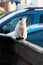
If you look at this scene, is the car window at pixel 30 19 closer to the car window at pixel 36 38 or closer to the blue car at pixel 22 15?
the blue car at pixel 22 15

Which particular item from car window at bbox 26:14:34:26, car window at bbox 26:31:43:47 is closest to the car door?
car window at bbox 26:14:34:26

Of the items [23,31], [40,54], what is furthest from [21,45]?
[23,31]

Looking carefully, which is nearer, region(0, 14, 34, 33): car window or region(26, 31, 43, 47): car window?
region(26, 31, 43, 47): car window

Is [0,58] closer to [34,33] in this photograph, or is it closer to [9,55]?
[9,55]

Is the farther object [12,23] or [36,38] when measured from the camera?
Result: [12,23]

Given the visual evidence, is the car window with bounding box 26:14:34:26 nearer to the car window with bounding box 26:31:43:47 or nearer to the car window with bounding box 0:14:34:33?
the car window with bounding box 0:14:34:33

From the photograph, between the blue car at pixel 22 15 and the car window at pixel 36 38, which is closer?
the car window at pixel 36 38

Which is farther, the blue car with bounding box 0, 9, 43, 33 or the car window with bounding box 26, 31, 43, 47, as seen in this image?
the blue car with bounding box 0, 9, 43, 33

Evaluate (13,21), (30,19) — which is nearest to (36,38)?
(30,19)

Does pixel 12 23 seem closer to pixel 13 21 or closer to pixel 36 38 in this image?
pixel 13 21

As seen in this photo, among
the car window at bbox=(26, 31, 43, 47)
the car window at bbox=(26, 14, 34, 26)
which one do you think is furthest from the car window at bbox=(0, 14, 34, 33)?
the car window at bbox=(26, 31, 43, 47)

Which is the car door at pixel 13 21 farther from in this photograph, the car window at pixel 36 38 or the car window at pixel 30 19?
the car window at pixel 36 38

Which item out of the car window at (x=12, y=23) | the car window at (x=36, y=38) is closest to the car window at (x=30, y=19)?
the car window at (x=12, y=23)

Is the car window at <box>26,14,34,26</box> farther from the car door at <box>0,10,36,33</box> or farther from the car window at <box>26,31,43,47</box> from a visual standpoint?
the car window at <box>26,31,43,47</box>
